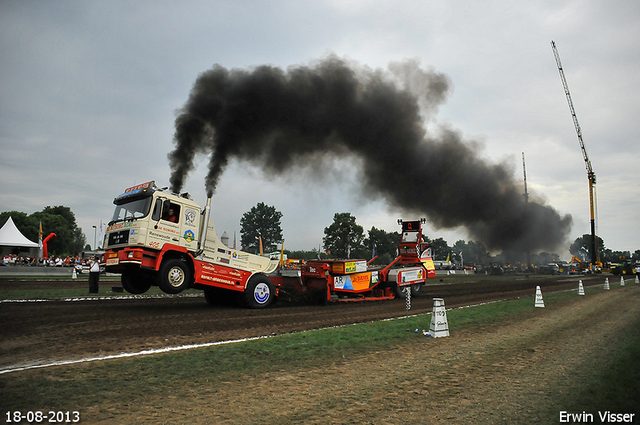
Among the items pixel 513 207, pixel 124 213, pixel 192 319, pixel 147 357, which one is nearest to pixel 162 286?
pixel 192 319

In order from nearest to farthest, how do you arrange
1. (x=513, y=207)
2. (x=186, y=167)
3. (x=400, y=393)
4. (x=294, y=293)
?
(x=400, y=393), (x=294, y=293), (x=186, y=167), (x=513, y=207)

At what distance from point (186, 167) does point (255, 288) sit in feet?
22.2

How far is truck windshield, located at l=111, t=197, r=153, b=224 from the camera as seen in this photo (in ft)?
38.0

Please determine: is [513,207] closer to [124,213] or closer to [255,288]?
[255,288]

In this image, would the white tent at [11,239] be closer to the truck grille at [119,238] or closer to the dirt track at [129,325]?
the dirt track at [129,325]

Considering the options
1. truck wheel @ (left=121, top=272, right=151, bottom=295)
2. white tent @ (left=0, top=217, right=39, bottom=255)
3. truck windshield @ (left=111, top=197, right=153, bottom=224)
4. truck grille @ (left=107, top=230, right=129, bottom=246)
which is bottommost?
truck wheel @ (left=121, top=272, right=151, bottom=295)

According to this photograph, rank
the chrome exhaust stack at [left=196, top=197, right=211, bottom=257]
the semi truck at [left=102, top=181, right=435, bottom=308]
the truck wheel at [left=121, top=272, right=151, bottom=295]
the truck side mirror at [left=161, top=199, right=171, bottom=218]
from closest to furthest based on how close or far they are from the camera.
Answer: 1. the semi truck at [left=102, top=181, right=435, bottom=308]
2. the truck side mirror at [left=161, top=199, right=171, bottom=218]
3. the chrome exhaust stack at [left=196, top=197, right=211, bottom=257]
4. the truck wheel at [left=121, top=272, right=151, bottom=295]

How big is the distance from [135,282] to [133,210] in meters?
2.62

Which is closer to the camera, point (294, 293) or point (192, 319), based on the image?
point (192, 319)

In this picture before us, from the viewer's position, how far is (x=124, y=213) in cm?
1203

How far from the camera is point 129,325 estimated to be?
31.0ft

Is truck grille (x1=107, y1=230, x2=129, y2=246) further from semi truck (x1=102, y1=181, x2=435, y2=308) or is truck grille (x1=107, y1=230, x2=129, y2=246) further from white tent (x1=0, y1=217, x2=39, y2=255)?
white tent (x1=0, y1=217, x2=39, y2=255)

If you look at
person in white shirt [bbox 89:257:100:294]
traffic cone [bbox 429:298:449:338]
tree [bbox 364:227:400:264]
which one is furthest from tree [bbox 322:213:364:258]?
traffic cone [bbox 429:298:449:338]

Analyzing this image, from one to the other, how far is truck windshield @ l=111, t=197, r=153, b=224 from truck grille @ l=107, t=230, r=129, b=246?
0.44 m
